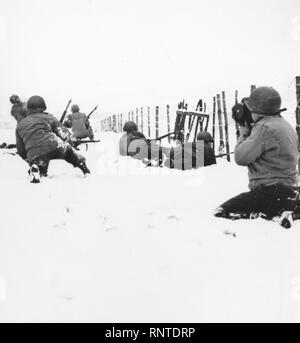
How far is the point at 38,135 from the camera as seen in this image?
736 centimetres

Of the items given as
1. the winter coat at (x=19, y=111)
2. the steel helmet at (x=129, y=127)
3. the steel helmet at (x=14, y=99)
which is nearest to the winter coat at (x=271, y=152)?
the steel helmet at (x=129, y=127)

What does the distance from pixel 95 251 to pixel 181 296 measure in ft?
3.21

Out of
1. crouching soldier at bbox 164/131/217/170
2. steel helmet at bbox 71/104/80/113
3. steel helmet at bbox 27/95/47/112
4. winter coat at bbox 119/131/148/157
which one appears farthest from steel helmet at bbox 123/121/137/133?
steel helmet at bbox 71/104/80/113

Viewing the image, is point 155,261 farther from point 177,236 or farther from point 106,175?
point 106,175

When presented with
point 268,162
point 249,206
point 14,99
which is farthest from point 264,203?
point 14,99

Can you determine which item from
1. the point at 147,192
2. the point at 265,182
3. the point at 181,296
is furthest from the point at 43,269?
the point at 147,192

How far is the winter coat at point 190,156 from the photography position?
362 inches

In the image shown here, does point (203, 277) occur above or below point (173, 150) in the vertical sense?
below

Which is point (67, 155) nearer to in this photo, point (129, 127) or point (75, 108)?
point (129, 127)

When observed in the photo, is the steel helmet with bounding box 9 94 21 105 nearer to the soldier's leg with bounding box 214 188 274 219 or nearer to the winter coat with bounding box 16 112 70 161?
the winter coat with bounding box 16 112 70 161

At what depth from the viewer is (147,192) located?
19.4ft

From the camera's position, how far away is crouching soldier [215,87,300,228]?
14.1 feet

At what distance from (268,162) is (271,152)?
4.6 inches
